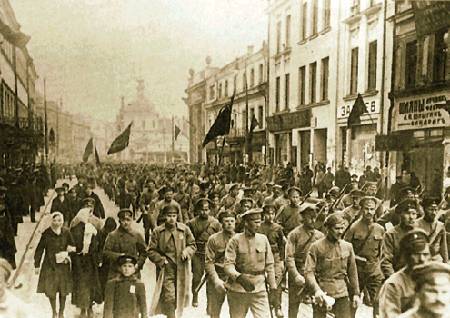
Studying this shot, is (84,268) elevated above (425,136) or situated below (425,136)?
below

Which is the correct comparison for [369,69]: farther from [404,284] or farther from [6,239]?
[6,239]

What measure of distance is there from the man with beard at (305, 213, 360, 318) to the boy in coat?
Answer: 137cm

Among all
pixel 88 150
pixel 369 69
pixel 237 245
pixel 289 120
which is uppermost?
pixel 369 69

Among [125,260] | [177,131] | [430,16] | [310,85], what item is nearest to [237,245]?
[125,260]

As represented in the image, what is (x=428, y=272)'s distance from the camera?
2988 millimetres

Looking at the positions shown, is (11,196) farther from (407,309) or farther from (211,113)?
(407,309)

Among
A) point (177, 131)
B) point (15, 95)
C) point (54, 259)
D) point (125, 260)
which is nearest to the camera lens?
point (125, 260)

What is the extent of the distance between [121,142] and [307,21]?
2.48m

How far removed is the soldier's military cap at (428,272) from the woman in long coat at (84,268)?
9.27 ft

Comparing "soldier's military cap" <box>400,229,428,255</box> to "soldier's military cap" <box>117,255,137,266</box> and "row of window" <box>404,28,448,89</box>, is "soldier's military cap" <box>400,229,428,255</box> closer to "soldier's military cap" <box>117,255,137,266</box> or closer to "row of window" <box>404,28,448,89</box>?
"soldier's military cap" <box>117,255,137,266</box>

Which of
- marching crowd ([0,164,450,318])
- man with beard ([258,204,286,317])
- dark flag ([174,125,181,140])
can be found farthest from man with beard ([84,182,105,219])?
man with beard ([258,204,286,317])

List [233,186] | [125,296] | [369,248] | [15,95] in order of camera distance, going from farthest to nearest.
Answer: [233,186]
[15,95]
[369,248]
[125,296]

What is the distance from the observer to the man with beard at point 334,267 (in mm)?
3797

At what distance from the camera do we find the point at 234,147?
5957 millimetres
